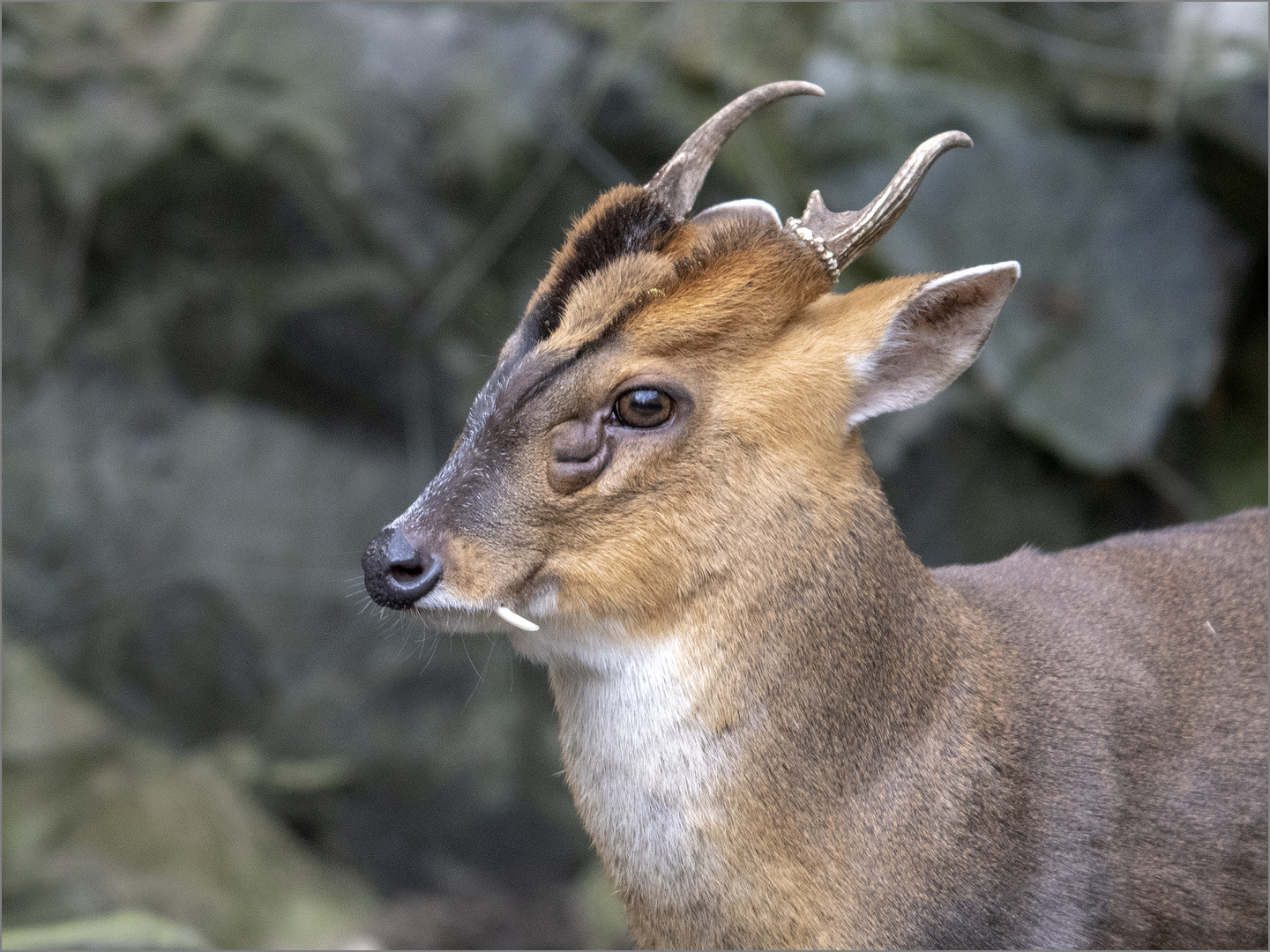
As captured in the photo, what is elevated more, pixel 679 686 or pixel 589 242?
pixel 589 242

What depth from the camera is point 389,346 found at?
25.8 ft

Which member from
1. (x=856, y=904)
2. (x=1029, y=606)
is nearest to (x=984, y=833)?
(x=856, y=904)

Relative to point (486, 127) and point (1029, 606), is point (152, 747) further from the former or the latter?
point (1029, 606)

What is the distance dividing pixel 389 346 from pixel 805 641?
5882 mm

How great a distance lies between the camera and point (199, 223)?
24.7ft

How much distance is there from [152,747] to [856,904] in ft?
22.0

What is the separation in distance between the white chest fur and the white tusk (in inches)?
7.6

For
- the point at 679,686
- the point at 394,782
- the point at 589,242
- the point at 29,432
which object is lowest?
the point at 394,782

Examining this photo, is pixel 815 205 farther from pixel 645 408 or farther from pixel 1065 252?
pixel 1065 252

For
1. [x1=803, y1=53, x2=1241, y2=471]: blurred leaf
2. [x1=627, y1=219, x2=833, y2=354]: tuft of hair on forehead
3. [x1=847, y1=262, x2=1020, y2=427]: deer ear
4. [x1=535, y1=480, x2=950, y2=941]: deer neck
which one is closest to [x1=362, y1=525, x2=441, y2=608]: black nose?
[x1=535, y1=480, x2=950, y2=941]: deer neck

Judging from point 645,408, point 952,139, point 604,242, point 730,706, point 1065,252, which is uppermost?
point 952,139

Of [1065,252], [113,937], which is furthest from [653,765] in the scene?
[1065,252]

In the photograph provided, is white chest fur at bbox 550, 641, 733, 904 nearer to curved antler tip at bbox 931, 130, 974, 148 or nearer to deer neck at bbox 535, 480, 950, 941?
deer neck at bbox 535, 480, 950, 941

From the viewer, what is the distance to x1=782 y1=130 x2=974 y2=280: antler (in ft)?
8.31
